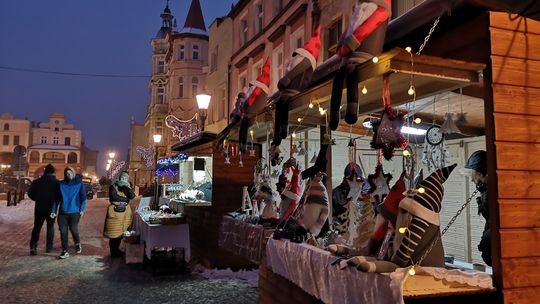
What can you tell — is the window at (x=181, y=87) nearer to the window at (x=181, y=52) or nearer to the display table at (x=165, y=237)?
the window at (x=181, y=52)

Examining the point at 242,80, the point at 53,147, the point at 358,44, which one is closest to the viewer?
the point at 358,44

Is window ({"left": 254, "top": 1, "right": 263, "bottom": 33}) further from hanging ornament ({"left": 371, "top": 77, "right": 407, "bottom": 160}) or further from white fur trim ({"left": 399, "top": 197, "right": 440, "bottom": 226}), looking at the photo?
white fur trim ({"left": 399, "top": 197, "right": 440, "bottom": 226})

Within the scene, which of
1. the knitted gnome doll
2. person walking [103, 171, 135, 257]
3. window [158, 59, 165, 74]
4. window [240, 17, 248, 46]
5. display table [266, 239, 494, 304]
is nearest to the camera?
display table [266, 239, 494, 304]

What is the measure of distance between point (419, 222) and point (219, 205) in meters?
6.39

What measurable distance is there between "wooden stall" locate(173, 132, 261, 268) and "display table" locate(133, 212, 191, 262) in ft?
1.48

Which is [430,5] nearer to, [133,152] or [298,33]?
[298,33]

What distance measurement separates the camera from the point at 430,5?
3785mm

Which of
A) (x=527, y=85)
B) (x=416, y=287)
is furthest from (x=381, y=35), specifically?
(x=416, y=287)

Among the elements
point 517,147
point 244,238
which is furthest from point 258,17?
point 517,147

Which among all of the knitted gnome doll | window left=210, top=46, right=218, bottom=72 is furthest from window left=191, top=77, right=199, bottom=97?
the knitted gnome doll

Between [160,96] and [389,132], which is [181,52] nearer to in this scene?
[160,96]

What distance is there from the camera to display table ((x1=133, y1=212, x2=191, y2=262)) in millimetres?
8484

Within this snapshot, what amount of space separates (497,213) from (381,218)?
32.5 inches

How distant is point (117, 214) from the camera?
1005cm
